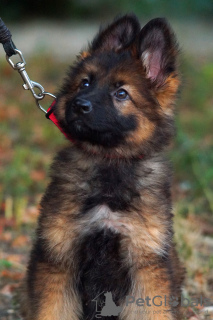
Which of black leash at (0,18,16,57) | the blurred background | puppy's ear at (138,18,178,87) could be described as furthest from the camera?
the blurred background

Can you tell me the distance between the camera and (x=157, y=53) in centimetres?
363

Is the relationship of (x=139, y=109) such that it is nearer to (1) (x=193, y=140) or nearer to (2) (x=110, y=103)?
(2) (x=110, y=103)

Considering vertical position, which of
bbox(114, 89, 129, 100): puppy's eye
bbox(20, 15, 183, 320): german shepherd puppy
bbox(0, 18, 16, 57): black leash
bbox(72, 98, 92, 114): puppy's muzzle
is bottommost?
bbox(20, 15, 183, 320): german shepherd puppy

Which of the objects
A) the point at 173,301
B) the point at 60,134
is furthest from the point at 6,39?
the point at 60,134

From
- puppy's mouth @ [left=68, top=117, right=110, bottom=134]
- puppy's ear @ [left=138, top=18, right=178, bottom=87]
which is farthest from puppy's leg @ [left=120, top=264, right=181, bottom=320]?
puppy's ear @ [left=138, top=18, right=178, bottom=87]

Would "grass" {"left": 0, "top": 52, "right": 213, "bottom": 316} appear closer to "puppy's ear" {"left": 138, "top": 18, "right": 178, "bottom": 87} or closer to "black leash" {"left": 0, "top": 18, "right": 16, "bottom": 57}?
"puppy's ear" {"left": 138, "top": 18, "right": 178, "bottom": 87}

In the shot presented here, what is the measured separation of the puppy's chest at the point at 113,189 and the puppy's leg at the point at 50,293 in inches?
17.2

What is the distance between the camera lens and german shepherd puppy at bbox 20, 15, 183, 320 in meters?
3.35

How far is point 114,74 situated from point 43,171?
11.8 feet

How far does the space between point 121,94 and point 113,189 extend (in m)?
0.59

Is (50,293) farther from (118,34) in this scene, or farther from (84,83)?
(118,34)

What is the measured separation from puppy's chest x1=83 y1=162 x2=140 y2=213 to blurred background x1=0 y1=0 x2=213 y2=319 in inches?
28.9

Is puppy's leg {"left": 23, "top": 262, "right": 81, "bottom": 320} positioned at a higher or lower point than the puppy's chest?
lower

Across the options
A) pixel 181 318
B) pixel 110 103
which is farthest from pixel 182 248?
pixel 110 103
